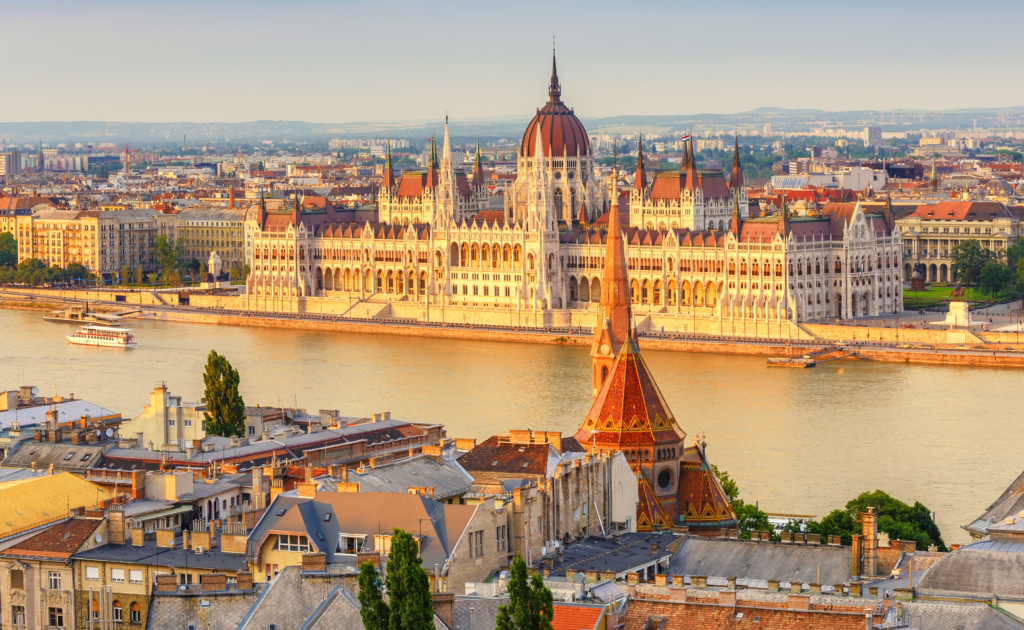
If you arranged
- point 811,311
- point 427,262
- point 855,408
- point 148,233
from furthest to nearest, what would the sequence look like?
point 148,233, point 427,262, point 811,311, point 855,408

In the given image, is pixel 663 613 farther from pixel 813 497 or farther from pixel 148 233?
pixel 148 233

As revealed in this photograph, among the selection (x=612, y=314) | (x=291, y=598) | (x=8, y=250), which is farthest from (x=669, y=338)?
(x=291, y=598)

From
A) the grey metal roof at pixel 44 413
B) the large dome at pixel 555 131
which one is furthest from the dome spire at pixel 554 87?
the grey metal roof at pixel 44 413

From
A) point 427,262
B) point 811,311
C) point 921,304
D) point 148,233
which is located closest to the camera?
point 811,311

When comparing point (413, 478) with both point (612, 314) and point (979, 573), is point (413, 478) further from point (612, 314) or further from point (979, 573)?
point (612, 314)

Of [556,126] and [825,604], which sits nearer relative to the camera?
[825,604]

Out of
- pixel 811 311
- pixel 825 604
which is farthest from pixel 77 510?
pixel 811 311
